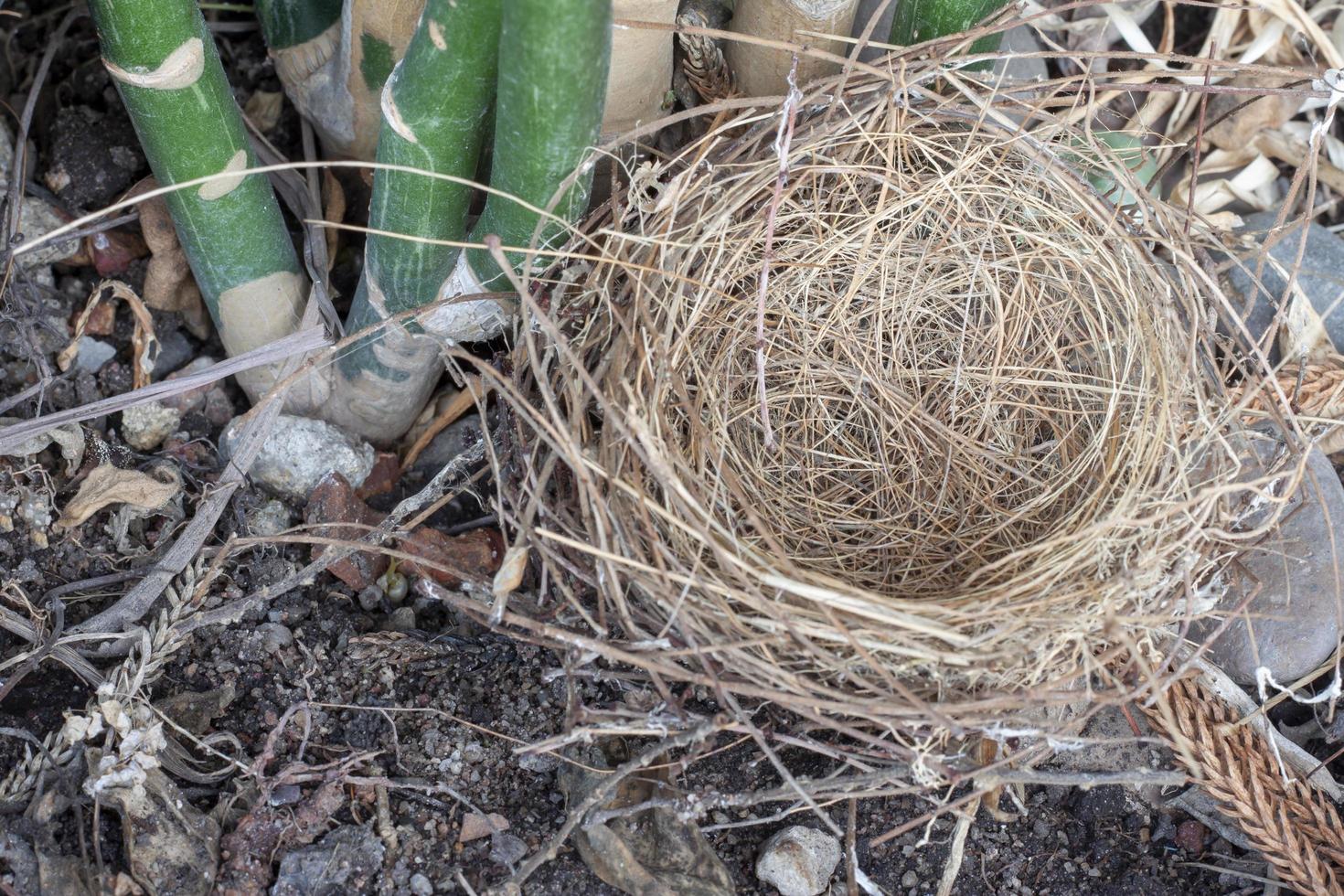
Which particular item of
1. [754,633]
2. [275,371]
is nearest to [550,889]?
[754,633]

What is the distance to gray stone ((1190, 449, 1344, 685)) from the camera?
4.61 ft

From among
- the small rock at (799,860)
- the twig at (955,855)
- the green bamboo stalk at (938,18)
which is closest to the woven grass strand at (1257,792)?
the twig at (955,855)

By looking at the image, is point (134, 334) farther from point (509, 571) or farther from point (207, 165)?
→ point (509, 571)

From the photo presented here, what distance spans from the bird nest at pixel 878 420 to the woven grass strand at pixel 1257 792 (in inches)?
3.3

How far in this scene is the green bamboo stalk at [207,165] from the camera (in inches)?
47.4

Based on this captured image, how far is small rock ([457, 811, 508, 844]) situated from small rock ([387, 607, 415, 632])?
0.27 meters

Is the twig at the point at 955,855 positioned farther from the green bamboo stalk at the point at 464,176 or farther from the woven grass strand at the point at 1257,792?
the green bamboo stalk at the point at 464,176

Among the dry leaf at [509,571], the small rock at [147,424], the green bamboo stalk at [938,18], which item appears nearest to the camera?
the dry leaf at [509,571]

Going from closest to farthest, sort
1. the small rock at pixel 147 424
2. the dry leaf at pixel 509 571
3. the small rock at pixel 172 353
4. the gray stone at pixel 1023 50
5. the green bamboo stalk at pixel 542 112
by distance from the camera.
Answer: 1. the green bamboo stalk at pixel 542 112
2. the dry leaf at pixel 509 571
3. the small rock at pixel 147 424
4. the small rock at pixel 172 353
5. the gray stone at pixel 1023 50

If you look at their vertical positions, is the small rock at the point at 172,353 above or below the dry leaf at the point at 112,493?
above

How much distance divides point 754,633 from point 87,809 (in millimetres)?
743

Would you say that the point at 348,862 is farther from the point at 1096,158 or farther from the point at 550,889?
the point at 1096,158

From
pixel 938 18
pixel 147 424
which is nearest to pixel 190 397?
pixel 147 424

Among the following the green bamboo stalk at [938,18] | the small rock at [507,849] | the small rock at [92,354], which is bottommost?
the small rock at [507,849]
